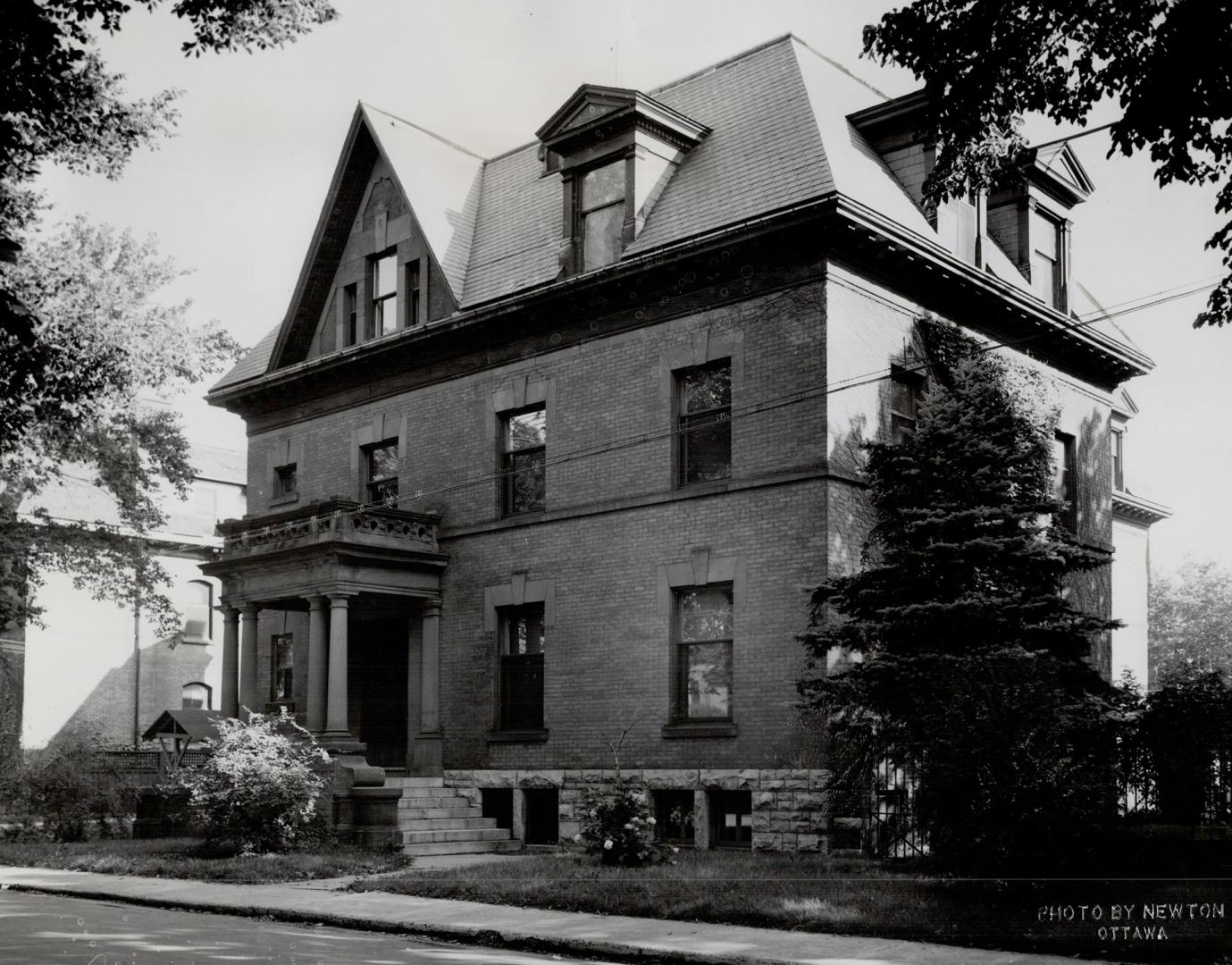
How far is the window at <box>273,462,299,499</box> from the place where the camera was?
99.4ft

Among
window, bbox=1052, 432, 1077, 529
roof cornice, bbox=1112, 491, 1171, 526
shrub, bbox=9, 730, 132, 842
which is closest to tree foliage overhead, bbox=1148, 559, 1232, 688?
roof cornice, bbox=1112, 491, 1171, 526

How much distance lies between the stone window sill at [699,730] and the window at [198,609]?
27.6m

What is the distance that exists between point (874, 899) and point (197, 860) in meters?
10.8

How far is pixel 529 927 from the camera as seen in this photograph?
43.1ft

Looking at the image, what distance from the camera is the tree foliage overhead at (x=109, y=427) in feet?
79.6

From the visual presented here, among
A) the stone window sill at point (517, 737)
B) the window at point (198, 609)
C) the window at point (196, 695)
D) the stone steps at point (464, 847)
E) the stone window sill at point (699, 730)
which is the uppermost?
the window at point (198, 609)

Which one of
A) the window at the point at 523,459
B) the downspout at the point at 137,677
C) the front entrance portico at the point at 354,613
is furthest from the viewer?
the downspout at the point at 137,677

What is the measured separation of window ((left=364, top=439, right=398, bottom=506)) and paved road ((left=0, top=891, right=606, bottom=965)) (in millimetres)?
13215

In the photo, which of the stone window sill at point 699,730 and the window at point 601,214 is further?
the window at point 601,214

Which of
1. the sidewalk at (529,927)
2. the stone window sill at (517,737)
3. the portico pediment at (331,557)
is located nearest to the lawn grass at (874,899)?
the sidewalk at (529,927)

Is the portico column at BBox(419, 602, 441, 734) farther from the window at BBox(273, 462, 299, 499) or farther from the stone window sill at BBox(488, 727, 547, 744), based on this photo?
the window at BBox(273, 462, 299, 499)

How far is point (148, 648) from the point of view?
1738 inches

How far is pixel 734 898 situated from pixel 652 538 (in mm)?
9075

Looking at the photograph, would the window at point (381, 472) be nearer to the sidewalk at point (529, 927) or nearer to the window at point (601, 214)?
the window at point (601, 214)
